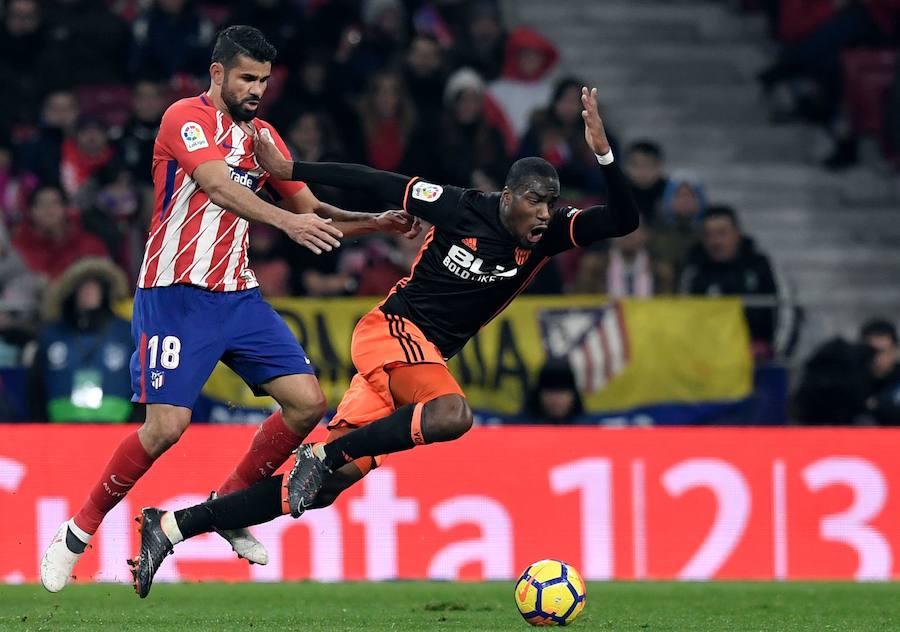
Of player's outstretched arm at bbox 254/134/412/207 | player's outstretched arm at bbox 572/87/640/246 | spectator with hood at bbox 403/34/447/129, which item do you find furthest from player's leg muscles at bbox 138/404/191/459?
spectator with hood at bbox 403/34/447/129

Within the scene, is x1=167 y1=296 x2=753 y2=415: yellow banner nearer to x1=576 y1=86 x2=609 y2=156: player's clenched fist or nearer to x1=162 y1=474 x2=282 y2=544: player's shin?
x1=162 y1=474 x2=282 y2=544: player's shin

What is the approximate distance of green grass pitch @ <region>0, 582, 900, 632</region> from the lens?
27.6 ft

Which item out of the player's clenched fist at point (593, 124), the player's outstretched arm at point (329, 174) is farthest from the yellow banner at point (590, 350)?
the player's clenched fist at point (593, 124)

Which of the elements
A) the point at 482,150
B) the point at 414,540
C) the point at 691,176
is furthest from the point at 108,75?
the point at 414,540

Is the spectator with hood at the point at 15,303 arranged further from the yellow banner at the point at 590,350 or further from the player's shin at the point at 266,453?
the player's shin at the point at 266,453

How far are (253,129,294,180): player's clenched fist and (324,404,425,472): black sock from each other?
1238 mm

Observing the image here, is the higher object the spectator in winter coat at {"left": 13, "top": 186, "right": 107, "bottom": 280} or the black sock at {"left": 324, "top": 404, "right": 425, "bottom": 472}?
the spectator in winter coat at {"left": 13, "top": 186, "right": 107, "bottom": 280}

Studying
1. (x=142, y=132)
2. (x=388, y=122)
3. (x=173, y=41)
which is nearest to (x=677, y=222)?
(x=388, y=122)

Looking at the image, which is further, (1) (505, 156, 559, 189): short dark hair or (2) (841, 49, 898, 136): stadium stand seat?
(2) (841, 49, 898, 136): stadium stand seat

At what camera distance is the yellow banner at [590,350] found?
41.3ft

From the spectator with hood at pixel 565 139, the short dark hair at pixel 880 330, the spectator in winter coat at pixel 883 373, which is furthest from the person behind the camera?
the spectator with hood at pixel 565 139

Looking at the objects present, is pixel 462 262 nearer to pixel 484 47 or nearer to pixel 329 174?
A: pixel 329 174

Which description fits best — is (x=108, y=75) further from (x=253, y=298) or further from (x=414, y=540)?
(x=253, y=298)

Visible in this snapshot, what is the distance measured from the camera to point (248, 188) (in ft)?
27.2
